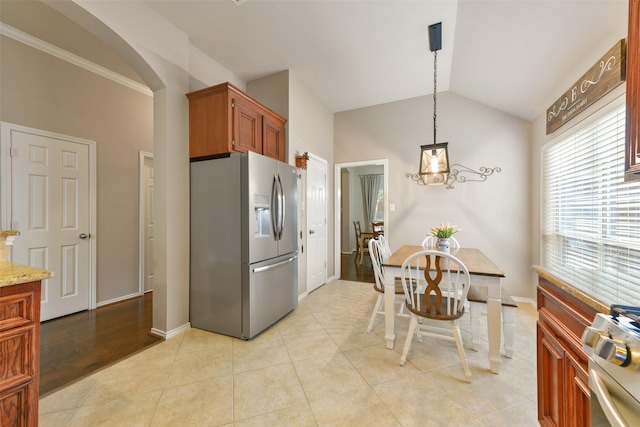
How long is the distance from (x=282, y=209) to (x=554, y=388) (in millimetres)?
2383

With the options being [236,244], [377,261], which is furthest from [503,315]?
[236,244]

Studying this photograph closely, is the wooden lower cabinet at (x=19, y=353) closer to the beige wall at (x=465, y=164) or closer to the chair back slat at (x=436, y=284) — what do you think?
the chair back slat at (x=436, y=284)

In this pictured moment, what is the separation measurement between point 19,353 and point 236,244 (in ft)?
4.68

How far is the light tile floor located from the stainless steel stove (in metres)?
1.08

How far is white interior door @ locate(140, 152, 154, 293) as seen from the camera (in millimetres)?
3646

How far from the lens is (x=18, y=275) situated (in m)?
1.08

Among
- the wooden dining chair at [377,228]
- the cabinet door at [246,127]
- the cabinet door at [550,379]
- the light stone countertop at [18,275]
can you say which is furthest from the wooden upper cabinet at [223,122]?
the wooden dining chair at [377,228]

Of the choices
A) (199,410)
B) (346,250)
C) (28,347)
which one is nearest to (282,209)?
(199,410)

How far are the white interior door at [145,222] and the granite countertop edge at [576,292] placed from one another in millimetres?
4477

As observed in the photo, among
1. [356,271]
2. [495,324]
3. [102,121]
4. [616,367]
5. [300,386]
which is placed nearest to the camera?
[616,367]

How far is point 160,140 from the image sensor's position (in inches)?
94.8

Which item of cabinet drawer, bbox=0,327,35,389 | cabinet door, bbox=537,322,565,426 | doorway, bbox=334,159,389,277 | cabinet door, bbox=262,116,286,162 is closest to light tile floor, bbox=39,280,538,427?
cabinet door, bbox=537,322,565,426

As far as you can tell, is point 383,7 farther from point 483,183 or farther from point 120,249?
point 120,249

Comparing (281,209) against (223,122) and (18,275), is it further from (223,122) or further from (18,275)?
(18,275)
